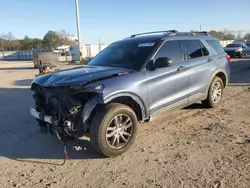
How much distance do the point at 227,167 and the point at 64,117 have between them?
2506 millimetres

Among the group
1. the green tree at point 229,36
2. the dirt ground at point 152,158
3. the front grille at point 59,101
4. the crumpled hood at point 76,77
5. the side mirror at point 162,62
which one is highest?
the green tree at point 229,36

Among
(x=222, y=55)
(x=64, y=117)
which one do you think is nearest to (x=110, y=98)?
(x=64, y=117)

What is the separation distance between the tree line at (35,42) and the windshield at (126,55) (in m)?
69.5

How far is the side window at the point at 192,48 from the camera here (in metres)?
5.90

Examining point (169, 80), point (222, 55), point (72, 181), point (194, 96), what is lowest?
point (72, 181)

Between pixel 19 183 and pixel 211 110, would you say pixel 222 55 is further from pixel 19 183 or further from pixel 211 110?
pixel 19 183

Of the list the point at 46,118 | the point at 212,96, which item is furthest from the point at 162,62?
the point at 212,96

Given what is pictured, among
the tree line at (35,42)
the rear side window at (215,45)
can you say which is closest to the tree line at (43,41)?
the tree line at (35,42)

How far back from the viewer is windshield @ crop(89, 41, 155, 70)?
505 centimetres

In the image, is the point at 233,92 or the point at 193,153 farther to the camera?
the point at 233,92

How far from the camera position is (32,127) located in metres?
5.93

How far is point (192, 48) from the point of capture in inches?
240

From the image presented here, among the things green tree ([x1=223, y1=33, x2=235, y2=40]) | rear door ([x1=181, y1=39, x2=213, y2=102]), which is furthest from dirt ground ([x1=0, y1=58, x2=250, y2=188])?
green tree ([x1=223, y1=33, x2=235, y2=40])

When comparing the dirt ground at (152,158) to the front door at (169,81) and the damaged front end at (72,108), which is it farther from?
the front door at (169,81)
